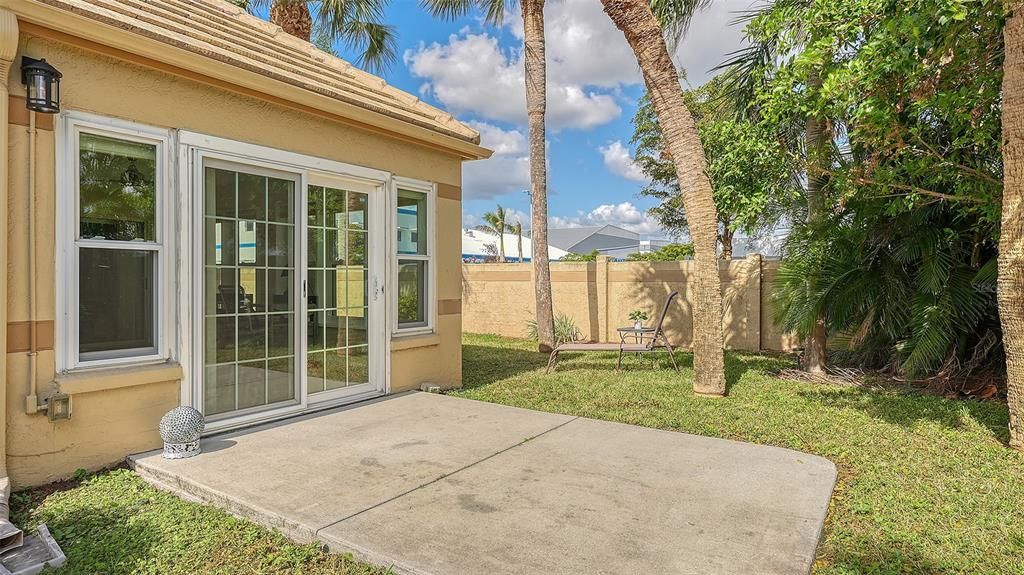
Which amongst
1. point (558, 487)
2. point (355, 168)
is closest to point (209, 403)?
point (355, 168)

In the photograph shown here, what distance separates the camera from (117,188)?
166 inches

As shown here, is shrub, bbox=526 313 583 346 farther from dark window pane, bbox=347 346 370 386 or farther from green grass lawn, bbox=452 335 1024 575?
dark window pane, bbox=347 346 370 386

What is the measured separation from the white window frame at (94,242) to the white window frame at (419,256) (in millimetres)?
2365

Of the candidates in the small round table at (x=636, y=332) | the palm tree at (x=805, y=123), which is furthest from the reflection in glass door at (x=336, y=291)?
the palm tree at (x=805, y=123)

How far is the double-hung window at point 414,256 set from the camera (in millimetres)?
6656

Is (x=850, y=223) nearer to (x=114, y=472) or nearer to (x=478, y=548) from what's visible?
(x=478, y=548)

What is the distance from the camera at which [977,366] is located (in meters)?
7.12

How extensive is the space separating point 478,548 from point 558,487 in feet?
3.13

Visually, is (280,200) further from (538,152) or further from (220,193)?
(538,152)

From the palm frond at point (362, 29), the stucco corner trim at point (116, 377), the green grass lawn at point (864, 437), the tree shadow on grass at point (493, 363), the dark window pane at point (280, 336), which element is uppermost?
the palm frond at point (362, 29)

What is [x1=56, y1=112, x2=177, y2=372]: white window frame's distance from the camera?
3.88m

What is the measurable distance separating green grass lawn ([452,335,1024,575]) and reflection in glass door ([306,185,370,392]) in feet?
4.68

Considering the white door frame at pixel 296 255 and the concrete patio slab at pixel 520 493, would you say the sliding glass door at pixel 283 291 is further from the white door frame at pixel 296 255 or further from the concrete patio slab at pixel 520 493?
the concrete patio slab at pixel 520 493

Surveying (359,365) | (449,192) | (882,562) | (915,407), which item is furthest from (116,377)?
(915,407)
